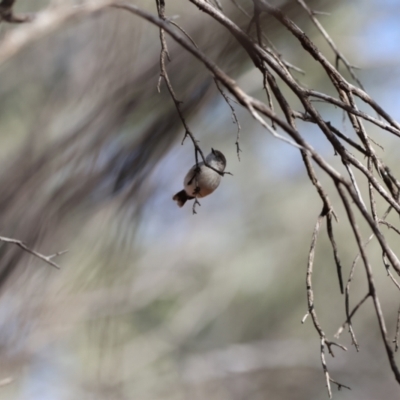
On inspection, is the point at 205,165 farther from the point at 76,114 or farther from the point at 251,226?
the point at 251,226

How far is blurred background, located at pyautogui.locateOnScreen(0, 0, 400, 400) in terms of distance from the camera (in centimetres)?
79

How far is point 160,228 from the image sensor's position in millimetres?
2482

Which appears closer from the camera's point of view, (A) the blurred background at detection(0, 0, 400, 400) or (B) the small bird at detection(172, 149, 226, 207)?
(B) the small bird at detection(172, 149, 226, 207)

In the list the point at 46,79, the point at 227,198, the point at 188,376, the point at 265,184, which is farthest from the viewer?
the point at 265,184

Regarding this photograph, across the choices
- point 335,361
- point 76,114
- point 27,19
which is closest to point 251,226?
point 335,361

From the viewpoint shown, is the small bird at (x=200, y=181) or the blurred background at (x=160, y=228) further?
the blurred background at (x=160, y=228)

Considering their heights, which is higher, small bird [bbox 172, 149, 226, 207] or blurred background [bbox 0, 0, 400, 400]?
blurred background [bbox 0, 0, 400, 400]

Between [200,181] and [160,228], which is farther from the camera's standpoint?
[160,228]

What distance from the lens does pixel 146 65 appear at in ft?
2.89

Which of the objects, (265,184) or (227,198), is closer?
(227,198)

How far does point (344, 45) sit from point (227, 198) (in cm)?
143

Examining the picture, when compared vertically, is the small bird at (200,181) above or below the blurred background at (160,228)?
below

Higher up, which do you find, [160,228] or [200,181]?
[160,228]

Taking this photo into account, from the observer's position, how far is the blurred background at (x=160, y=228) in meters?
0.79
